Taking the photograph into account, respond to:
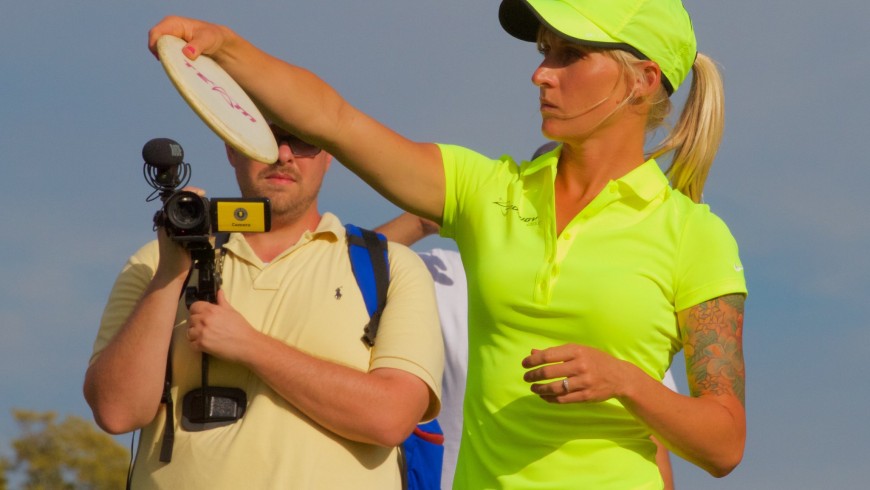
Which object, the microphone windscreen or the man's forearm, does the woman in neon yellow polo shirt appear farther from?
the man's forearm

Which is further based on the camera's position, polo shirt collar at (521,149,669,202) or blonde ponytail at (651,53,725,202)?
blonde ponytail at (651,53,725,202)

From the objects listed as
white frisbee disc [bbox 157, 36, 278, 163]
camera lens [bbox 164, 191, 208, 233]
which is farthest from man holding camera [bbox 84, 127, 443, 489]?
white frisbee disc [bbox 157, 36, 278, 163]

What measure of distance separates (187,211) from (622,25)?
1584mm

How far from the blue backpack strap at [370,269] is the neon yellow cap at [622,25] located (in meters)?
1.13

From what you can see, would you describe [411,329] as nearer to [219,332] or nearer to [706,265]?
[219,332]

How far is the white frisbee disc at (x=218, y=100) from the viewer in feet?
12.3

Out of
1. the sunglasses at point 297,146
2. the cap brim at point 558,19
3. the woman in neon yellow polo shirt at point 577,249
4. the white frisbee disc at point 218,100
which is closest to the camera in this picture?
the white frisbee disc at point 218,100

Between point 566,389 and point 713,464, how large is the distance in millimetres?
747

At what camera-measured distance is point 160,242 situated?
16.3 ft

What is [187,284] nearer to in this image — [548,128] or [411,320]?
[411,320]

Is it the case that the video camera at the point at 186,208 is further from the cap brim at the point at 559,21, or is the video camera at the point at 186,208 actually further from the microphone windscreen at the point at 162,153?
the cap brim at the point at 559,21

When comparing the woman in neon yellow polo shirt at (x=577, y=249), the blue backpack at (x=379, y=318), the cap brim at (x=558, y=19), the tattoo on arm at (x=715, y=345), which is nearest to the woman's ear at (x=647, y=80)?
the woman in neon yellow polo shirt at (x=577, y=249)

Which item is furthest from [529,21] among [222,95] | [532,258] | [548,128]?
[222,95]

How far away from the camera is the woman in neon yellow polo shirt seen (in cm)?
412
